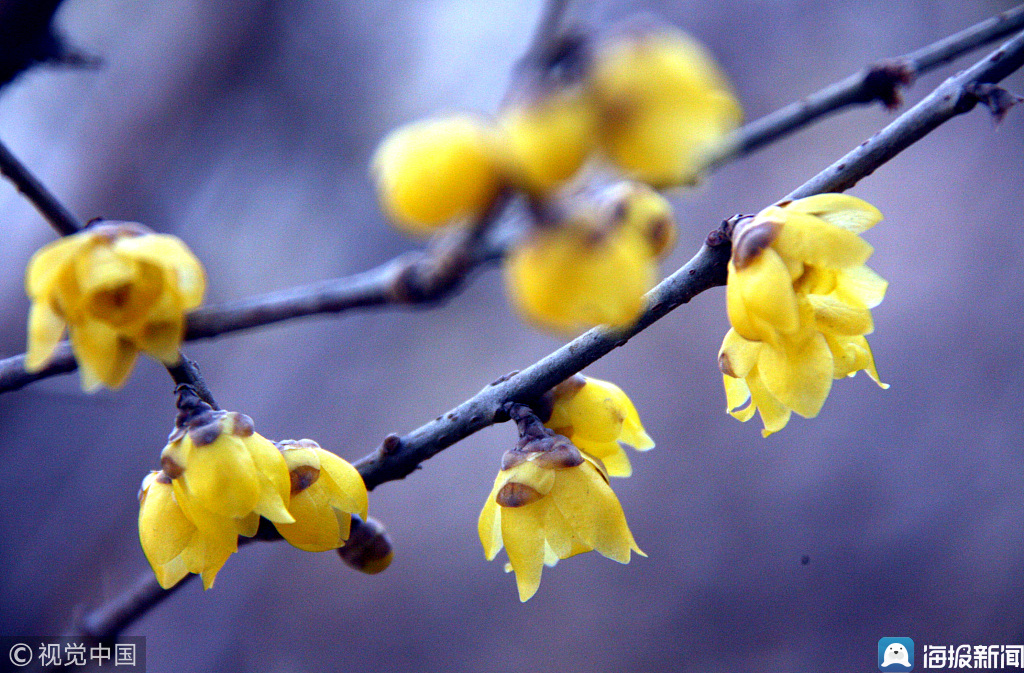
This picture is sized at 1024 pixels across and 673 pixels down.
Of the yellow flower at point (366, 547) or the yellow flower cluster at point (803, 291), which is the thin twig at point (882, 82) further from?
the yellow flower at point (366, 547)

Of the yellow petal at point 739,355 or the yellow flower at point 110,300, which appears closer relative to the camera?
the yellow flower at point 110,300

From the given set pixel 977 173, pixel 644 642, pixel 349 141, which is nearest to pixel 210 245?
pixel 349 141

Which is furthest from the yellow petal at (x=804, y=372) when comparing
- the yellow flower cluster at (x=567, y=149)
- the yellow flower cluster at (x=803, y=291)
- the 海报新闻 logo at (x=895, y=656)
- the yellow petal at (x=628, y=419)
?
the 海报新闻 logo at (x=895, y=656)

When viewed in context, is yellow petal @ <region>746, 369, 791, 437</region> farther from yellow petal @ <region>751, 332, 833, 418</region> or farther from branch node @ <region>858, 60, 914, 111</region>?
branch node @ <region>858, 60, 914, 111</region>

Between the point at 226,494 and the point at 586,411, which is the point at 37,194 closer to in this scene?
the point at 226,494

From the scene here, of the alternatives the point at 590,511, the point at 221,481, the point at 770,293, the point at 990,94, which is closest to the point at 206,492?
the point at 221,481

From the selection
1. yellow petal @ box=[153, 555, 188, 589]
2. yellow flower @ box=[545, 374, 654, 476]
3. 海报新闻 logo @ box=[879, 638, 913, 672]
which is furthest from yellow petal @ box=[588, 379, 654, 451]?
海报新闻 logo @ box=[879, 638, 913, 672]
